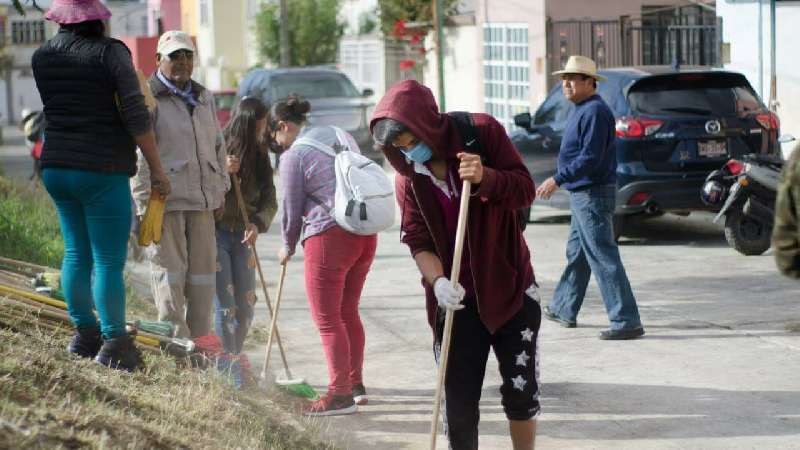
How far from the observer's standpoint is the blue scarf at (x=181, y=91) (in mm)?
7266

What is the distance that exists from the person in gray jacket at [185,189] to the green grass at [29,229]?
11.4ft

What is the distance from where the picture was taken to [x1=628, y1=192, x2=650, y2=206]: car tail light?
1283 centimetres

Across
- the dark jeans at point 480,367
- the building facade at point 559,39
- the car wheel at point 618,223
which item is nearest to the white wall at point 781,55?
the building facade at point 559,39

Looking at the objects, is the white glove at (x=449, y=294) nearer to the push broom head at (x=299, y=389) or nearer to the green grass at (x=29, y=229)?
the push broom head at (x=299, y=389)

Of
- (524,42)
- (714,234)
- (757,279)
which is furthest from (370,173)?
(524,42)

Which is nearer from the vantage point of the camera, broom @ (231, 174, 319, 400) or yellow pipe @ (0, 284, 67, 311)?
yellow pipe @ (0, 284, 67, 311)

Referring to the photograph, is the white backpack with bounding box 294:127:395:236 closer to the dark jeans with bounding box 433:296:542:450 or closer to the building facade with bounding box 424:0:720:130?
the dark jeans with bounding box 433:296:542:450

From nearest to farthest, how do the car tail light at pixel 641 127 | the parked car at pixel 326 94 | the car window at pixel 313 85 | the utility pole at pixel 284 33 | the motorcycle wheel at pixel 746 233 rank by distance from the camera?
the motorcycle wheel at pixel 746 233
the car tail light at pixel 641 127
the parked car at pixel 326 94
the car window at pixel 313 85
the utility pole at pixel 284 33

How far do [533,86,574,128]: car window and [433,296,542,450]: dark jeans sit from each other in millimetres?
8663

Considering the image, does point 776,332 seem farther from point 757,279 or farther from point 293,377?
point 293,377

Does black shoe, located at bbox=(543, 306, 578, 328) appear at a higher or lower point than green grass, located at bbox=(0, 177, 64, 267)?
lower

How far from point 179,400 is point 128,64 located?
157 centimetres

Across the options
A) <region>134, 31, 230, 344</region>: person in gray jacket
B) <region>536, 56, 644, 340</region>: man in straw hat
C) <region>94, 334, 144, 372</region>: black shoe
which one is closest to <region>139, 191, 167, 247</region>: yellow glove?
<region>134, 31, 230, 344</region>: person in gray jacket

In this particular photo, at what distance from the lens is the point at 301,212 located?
7430mm
